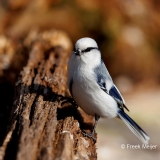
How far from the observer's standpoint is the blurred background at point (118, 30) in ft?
18.2

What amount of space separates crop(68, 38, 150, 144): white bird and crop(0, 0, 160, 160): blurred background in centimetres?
213

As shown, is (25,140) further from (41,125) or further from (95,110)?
(95,110)

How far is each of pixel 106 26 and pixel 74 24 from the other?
0.46 m

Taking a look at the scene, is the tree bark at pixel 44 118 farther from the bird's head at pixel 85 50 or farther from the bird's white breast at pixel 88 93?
the bird's head at pixel 85 50

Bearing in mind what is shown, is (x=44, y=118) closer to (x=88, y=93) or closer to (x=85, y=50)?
(x=88, y=93)

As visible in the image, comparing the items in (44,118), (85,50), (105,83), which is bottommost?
(44,118)

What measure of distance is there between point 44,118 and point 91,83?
1.44 ft

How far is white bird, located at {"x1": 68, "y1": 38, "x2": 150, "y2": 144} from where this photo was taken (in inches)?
111

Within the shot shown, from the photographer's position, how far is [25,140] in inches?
87.7

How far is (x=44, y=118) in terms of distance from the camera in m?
2.59

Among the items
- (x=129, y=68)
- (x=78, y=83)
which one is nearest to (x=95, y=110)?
(x=78, y=83)

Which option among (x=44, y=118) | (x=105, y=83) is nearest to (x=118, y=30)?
(x=105, y=83)

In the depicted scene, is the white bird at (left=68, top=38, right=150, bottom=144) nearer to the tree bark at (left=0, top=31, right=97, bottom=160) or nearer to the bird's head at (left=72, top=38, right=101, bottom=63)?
the bird's head at (left=72, top=38, right=101, bottom=63)

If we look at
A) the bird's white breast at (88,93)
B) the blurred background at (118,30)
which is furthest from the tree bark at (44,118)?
the blurred background at (118,30)
